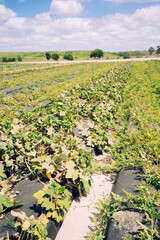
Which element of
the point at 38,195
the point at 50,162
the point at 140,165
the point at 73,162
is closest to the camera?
the point at 38,195

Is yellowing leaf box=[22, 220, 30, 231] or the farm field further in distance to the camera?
the farm field

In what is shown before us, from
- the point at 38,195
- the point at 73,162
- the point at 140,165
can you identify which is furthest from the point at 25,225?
the point at 140,165

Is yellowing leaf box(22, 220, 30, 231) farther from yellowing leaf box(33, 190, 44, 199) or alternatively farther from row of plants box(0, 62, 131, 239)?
yellowing leaf box(33, 190, 44, 199)

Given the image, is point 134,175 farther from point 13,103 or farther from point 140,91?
point 140,91

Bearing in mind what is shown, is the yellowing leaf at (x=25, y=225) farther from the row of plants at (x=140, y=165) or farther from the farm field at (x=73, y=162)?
the row of plants at (x=140, y=165)

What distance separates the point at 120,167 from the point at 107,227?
3.81ft

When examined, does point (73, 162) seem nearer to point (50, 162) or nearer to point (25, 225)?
point (50, 162)

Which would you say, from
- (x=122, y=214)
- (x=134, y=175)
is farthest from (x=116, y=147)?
(x=122, y=214)

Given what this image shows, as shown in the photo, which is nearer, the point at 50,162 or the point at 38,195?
the point at 38,195

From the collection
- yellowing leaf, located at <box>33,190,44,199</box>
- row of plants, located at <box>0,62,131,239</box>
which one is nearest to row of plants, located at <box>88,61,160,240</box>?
row of plants, located at <box>0,62,131,239</box>

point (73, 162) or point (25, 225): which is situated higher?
point (73, 162)

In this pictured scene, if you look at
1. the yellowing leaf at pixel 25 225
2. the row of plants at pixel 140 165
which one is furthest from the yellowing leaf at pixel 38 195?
the row of plants at pixel 140 165

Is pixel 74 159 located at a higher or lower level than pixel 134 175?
higher

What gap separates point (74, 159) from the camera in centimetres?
235
